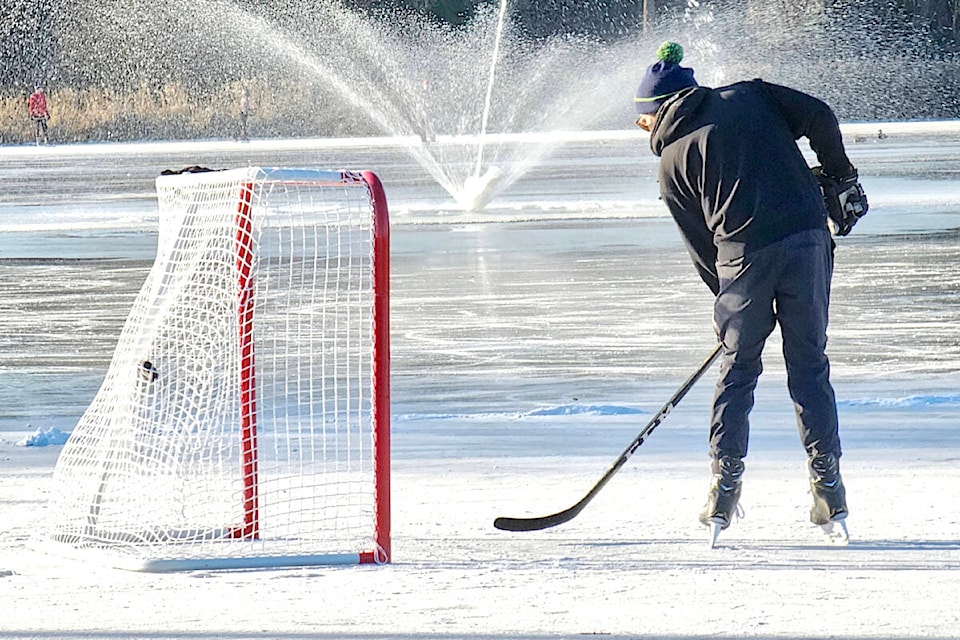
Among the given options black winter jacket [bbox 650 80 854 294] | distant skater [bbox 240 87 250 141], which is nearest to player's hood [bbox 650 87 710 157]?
black winter jacket [bbox 650 80 854 294]

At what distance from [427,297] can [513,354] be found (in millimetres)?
2386

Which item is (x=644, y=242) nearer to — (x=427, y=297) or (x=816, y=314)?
(x=427, y=297)

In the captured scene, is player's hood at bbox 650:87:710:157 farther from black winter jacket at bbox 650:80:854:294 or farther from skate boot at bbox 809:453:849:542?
skate boot at bbox 809:453:849:542

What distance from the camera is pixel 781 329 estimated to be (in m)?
4.48

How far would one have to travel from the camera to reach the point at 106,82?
48.5 m

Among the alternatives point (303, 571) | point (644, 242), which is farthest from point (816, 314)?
point (644, 242)

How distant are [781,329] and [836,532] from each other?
605mm

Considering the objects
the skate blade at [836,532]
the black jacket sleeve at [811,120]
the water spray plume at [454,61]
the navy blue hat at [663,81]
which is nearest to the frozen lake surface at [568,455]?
the skate blade at [836,532]

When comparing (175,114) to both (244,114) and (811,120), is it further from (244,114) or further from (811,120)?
(811,120)

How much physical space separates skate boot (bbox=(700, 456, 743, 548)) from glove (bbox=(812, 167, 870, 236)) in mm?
755

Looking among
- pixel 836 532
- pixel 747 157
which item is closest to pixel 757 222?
pixel 747 157

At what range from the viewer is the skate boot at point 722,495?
4.50 m

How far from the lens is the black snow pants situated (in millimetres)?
4383

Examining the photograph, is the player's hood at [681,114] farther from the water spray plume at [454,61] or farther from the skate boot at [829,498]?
the water spray plume at [454,61]
